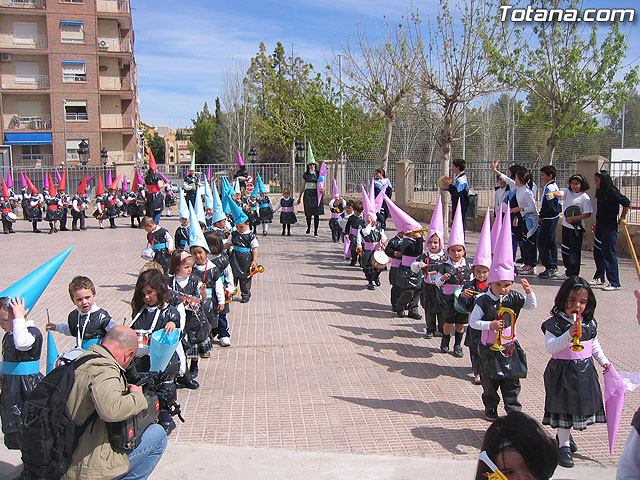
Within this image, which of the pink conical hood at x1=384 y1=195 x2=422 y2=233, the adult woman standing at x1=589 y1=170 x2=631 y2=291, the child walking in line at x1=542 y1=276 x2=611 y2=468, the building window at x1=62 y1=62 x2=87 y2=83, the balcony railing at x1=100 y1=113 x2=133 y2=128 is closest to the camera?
the child walking in line at x1=542 y1=276 x2=611 y2=468

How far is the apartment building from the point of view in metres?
41.8

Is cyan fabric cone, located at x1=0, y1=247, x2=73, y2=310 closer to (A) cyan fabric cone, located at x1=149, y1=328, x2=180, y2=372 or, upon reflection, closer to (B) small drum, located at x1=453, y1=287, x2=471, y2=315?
(A) cyan fabric cone, located at x1=149, y1=328, x2=180, y2=372

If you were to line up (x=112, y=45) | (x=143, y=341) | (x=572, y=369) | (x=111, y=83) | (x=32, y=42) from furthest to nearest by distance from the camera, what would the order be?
(x=111, y=83) → (x=112, y=45) → (x=32, y=42) → (x=143, y=341) → (x=572, y=369)

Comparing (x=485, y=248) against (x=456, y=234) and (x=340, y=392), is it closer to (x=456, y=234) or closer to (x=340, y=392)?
(x=456, y=234)

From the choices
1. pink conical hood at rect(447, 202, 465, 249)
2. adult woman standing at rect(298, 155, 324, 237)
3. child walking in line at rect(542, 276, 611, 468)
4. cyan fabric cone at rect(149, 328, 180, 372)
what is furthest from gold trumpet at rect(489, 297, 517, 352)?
adult woman standing at rect(298, 155, 324, 237)

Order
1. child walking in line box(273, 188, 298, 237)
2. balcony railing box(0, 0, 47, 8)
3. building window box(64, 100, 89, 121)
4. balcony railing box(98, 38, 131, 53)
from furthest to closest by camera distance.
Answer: balcony railing box(98, 38, 131, 53) → building window box(64, 100, 89, 121) → balcony railing box(0, 0, 47, 8) → child walking in line box(273, 188, 298, 237)

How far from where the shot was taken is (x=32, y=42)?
1657 inches

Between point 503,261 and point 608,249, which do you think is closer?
point 503,261

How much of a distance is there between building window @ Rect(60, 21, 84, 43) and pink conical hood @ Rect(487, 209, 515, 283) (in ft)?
143

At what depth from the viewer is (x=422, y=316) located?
8656mm

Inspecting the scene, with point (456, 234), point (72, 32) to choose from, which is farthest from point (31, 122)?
point (456, 234)

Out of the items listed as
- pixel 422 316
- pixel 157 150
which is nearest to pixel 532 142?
pixel 422 316

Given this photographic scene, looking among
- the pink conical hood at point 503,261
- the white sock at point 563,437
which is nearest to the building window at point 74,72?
the pink conical hood at point 503,261

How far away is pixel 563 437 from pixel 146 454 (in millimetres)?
2954
